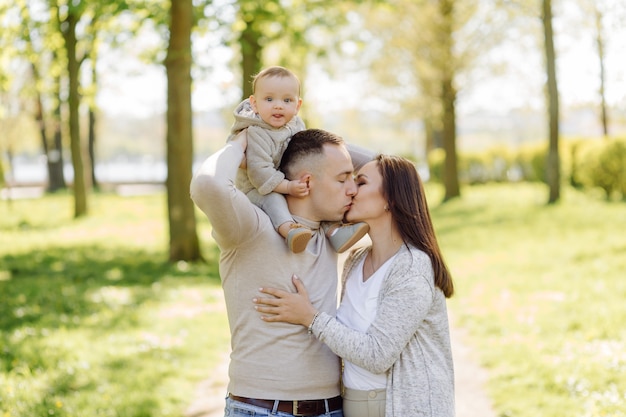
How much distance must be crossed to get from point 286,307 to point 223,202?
46cm

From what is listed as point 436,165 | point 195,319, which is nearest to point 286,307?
point 195,319

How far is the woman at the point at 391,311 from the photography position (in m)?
2.77

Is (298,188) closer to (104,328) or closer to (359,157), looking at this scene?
(359,157)

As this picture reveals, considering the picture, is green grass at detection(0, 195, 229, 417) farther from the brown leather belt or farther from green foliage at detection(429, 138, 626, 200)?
green foliage at detection(429, 138, 626, 200)

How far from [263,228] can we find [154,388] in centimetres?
373

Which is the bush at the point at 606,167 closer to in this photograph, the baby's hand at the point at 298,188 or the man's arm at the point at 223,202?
the baby's hand at the point at 298,188

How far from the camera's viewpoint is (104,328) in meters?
8.20

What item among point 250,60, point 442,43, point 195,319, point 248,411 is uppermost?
point 442,43

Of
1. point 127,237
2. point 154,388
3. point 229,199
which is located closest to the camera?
point 229,199

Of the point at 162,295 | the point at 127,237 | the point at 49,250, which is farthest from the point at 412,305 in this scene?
the point at 127,237

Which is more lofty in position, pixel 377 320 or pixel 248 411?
pixel 377 320

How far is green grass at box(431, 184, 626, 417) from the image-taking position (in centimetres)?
588

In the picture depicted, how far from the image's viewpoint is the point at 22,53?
20.2 meters

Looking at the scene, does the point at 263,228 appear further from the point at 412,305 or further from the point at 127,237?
the point at 127,237
